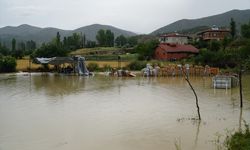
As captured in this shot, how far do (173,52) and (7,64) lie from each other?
22268 mm

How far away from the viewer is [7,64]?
5072cm

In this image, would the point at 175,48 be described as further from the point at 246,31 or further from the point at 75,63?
the point at 75,63

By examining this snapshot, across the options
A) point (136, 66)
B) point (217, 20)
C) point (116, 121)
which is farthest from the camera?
point (217, 20)

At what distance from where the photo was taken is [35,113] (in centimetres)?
1784

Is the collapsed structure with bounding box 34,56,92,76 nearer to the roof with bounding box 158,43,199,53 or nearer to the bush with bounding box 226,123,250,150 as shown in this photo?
the roof with bounding box 158,43,199,53

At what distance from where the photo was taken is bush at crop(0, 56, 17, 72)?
50312mm

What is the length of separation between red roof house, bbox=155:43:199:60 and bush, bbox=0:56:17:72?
20.3 metres

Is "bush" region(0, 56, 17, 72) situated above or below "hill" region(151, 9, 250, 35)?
below

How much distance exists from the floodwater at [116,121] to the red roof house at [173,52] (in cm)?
3371

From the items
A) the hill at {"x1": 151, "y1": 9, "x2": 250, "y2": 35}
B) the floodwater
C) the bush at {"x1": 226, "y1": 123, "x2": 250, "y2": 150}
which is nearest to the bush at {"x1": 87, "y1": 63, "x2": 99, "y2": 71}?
the floodwater

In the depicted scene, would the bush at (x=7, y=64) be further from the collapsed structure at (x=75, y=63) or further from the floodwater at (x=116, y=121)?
the floodwater at (x=116, y=121)

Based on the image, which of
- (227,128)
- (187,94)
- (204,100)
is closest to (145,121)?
(227,128)

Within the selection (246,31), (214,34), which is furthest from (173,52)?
(214,34)

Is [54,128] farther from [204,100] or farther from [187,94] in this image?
[187,94]
